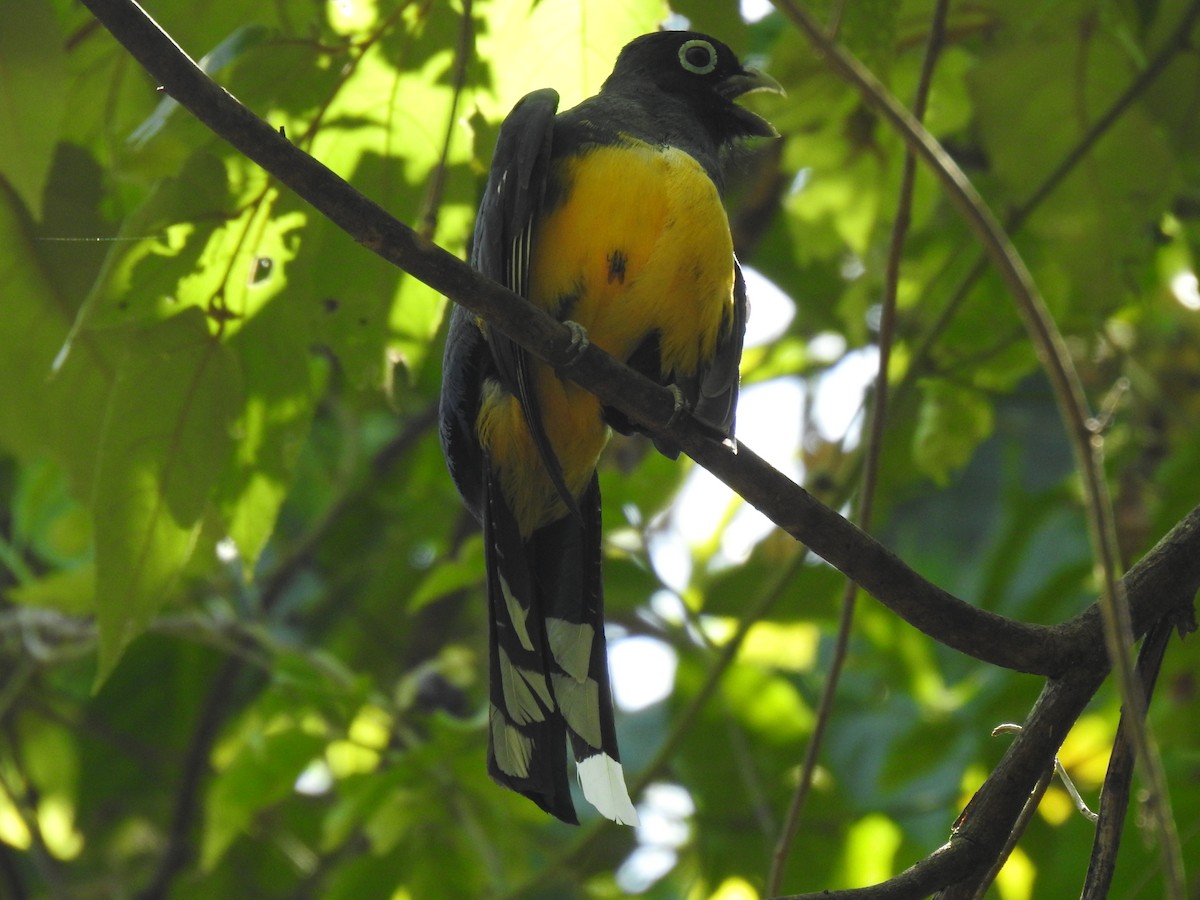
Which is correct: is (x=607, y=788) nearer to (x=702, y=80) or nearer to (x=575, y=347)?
(x=575, y=347)

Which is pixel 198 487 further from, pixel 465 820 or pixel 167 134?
pixel 465 820

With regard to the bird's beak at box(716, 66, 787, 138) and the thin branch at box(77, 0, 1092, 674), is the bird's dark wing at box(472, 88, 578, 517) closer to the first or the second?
the thin branch at box(77, 0, 1092, 674)

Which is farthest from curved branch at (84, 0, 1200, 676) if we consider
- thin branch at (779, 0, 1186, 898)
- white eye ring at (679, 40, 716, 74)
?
white eye ring at (679, 40, 716, 74)

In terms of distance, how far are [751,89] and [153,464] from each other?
6.18 ft

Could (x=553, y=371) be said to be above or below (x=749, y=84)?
below

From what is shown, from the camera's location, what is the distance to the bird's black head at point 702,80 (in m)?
3.61

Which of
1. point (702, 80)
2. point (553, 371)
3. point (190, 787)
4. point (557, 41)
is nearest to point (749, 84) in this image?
point (702, 80)

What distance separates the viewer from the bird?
264 centimetres

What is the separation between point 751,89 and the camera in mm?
3588

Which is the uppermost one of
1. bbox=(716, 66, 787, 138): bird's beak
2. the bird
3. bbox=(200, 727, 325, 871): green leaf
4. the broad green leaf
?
bbox=(716, 66, 787, 138): bird's beak

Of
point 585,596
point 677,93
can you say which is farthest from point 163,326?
point 677,93

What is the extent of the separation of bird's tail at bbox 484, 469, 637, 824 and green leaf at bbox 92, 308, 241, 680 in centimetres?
58

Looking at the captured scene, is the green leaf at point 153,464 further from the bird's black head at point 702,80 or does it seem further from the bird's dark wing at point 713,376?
the bird's black head at point 702,80

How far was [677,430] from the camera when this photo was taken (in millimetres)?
2014
